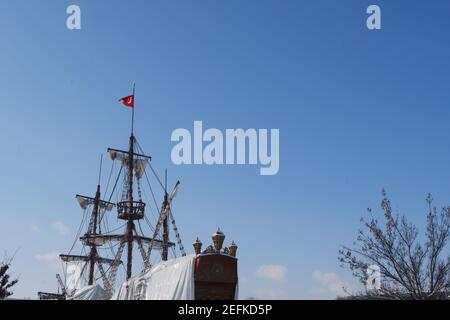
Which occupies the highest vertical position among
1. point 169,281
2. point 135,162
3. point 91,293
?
point 135,162

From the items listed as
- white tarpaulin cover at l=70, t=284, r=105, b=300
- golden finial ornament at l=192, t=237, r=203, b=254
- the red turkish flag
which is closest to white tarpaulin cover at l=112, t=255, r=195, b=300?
golden finial ornament at l=192, t=237, r=203, b=254

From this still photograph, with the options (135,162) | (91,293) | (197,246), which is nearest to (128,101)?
(135,162)

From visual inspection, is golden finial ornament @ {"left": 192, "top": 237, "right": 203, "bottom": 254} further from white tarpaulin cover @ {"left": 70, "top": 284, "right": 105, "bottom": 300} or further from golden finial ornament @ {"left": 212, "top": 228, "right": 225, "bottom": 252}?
white tarpaulin cover @ {"left": 70, "top": 284, "right": 105, "bottom": 300}

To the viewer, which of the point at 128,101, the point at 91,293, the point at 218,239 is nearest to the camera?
the point at 218,239

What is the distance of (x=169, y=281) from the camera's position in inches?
635

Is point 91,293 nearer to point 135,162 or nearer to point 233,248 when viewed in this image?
point 233,248

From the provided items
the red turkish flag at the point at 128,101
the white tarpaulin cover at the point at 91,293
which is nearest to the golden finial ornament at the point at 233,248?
the white tarpaulin cover at the point at 91,293

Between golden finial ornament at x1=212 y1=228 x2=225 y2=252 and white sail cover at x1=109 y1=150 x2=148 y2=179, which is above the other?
white sail cover at x1=109 y1=150 x2=148 y2=179

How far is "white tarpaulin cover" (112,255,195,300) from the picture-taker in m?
15.0

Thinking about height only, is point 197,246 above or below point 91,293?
above

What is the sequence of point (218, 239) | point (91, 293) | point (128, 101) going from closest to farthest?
1. point (218, 239)
2. point (91, 293)
3. point (128, 101)
